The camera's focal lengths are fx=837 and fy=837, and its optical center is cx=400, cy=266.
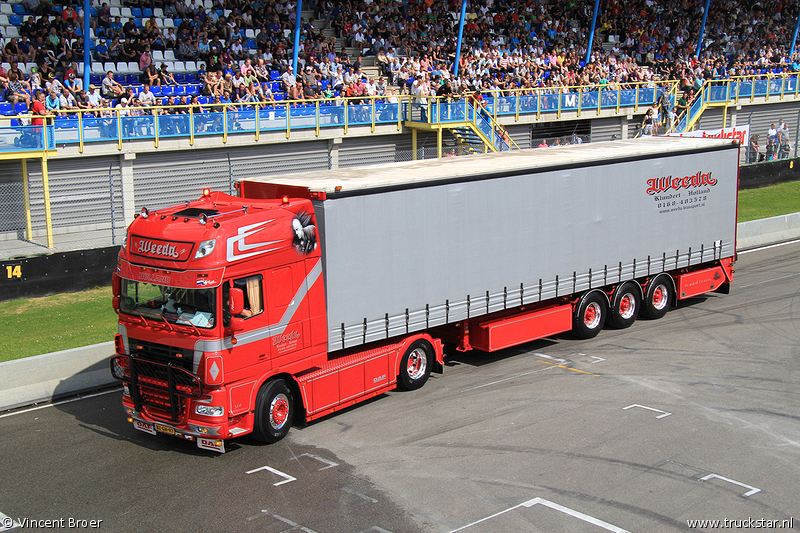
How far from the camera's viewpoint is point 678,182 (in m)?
17.2

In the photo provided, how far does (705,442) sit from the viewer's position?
11281 mm

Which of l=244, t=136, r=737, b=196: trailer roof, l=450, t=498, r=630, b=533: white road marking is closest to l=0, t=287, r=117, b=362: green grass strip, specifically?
l=244, t=136, r=737, b=196: trailer roof

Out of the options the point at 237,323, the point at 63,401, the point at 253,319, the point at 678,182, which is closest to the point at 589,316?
the point at 678,182

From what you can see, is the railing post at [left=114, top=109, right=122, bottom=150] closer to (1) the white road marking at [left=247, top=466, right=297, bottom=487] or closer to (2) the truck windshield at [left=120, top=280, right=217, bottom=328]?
(2) the truck windshield at [left=120, top=280, right=217, bottom=328]

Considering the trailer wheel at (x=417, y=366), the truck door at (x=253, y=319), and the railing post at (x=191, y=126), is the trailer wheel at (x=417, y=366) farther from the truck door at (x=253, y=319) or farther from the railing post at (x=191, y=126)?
the railing post at (x=191, y=126)

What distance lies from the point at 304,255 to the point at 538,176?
16.9ft

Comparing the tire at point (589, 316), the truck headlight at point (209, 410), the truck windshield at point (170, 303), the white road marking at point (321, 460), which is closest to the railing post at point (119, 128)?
the truck windshield at point (170, 303)

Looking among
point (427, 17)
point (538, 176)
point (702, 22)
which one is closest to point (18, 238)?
point (538, 176)

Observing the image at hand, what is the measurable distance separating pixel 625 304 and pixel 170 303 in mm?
9714

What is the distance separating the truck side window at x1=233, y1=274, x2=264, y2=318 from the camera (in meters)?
11.0

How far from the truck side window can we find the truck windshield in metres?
0.46

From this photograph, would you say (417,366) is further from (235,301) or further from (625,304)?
(625,304)

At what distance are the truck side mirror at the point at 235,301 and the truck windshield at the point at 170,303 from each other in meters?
0.24

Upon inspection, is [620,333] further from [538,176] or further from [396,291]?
[396,291]
